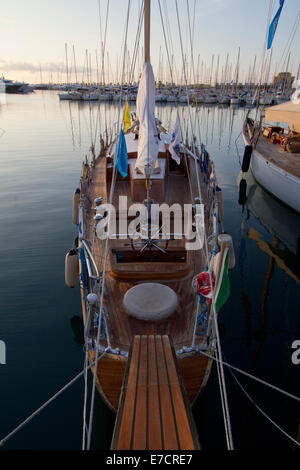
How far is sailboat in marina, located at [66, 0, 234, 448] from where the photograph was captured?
18.5 feet

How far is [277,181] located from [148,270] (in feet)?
45.5

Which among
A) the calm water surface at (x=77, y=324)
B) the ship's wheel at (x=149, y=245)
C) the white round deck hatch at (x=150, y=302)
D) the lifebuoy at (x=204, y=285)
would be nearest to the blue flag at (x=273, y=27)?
the calm water surface at (x=77, y=324)

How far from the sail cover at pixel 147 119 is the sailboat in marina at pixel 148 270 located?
0.03 m

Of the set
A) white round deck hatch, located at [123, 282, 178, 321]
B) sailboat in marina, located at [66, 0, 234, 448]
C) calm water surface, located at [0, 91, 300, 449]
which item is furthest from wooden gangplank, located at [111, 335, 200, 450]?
calm water surface, located at [0, 91, 300, 449]

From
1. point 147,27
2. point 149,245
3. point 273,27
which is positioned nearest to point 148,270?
point 149,245

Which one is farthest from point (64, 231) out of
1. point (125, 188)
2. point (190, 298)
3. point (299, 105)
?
point (299, 105)

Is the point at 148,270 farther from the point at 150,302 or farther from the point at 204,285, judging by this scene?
the point at 204,285

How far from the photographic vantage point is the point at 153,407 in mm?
4055

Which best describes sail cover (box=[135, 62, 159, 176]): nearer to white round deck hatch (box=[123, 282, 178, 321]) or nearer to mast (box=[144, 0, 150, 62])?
mast (box=[144, 0, 150, 62])

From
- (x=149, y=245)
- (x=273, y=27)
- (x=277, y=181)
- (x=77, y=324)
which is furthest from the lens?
(x=277, y=181)

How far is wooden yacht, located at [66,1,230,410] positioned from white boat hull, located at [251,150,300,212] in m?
7.58

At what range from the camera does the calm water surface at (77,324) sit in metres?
6.30

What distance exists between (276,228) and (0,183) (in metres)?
19.6
